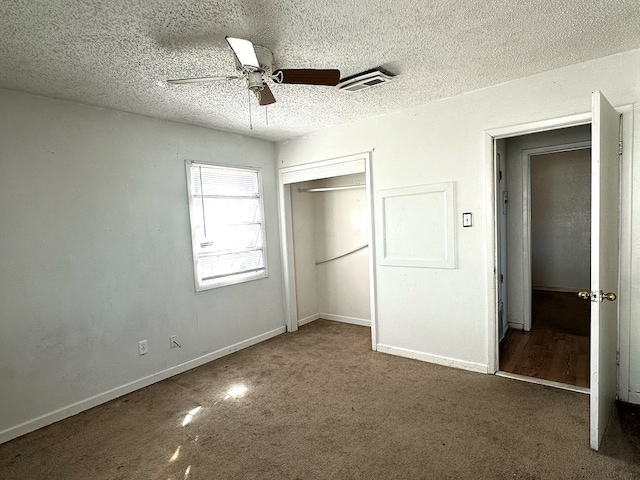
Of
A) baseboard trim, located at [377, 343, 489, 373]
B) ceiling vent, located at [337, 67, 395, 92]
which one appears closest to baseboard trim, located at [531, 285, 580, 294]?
baseboard trim, located at [377, 343, 489, 373]

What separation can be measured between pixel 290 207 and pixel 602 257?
3345 mm

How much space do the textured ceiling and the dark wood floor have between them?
2.48 meters

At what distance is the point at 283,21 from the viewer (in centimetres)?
184

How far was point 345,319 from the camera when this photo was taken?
495 cm

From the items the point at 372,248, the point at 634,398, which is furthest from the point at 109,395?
the point at 634,398

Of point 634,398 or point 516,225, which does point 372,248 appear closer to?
point 516,225

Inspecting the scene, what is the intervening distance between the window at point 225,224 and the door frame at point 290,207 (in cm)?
33

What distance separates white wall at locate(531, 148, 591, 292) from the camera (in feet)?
19.2

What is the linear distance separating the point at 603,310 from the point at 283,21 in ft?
7.86

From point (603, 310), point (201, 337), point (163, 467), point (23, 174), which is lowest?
point (163, 467)

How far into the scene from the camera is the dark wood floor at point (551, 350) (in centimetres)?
300

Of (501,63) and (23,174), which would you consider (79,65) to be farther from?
(501,63)

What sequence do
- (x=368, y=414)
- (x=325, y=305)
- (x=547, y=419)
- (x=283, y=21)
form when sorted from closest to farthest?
(x=283, y=21) < (x=547, y=419) < (x=368, y=414) < (x=325, y=305)

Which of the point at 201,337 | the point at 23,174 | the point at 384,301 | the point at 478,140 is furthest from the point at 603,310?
the point at 23,174
